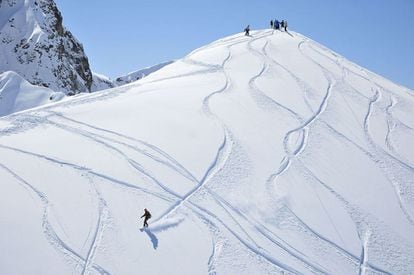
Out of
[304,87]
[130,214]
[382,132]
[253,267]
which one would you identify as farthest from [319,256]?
[304,87]

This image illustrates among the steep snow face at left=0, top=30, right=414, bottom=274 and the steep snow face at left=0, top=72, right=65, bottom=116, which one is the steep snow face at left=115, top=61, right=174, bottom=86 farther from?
the steep snow face at left=0, top=30, right=414, bottom=274

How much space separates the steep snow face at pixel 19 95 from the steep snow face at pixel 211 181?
47.8 feet

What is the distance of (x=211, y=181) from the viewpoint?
59.3 feet

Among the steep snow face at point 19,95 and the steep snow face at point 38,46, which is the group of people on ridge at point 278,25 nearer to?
the steep snow face at point 19,95

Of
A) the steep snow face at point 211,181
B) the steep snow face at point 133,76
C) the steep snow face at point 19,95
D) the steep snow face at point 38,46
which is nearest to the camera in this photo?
the steep snow face at point 211,181

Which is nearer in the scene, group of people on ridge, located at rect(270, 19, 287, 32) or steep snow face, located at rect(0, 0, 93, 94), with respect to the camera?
group of people on ridge, located at rect(270, 19, 287, 32)

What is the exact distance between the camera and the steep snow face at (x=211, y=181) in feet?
46.8

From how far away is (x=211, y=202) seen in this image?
16.8m

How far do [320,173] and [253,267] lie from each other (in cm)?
705

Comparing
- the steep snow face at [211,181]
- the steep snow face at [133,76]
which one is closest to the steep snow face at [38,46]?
the steep snow face at [133,76]

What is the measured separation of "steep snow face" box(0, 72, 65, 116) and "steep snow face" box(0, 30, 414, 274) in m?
14.6

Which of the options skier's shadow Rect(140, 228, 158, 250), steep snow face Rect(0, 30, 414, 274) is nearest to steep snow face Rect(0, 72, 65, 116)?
steep snow face Rect(0, 30, 414, 274)

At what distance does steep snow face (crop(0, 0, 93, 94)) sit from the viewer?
8756 cm

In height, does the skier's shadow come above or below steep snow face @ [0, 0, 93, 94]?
below
